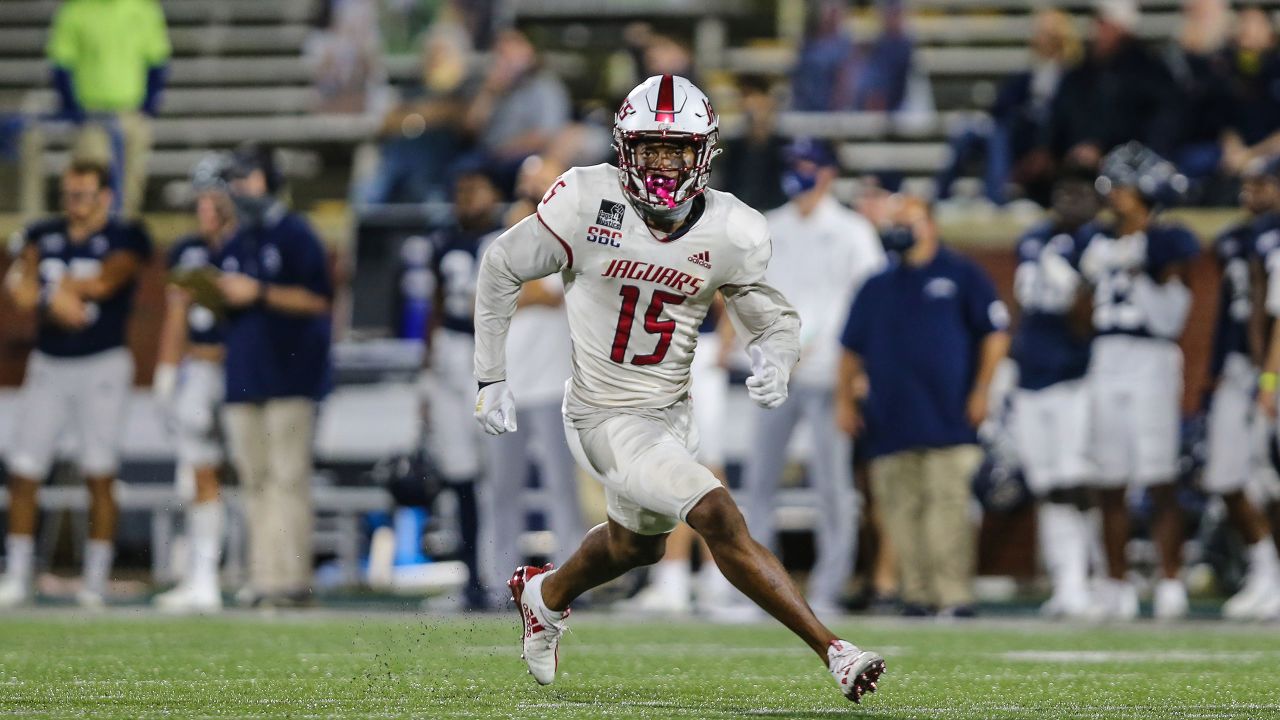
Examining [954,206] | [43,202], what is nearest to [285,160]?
[43,202]

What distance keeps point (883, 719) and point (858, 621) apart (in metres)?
4.22

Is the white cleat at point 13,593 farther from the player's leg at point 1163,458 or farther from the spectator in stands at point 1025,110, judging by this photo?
the spectator in stands at point 1025,110

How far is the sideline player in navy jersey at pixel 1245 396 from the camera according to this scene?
9.41 meters

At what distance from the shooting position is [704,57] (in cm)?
1553

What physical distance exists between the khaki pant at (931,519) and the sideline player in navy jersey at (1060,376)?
1.30 feet

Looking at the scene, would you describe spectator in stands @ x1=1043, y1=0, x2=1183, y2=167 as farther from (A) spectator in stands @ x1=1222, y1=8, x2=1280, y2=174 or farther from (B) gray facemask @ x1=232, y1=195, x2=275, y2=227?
(B) gray facemask @ x1=232, y1=195, x2=275, y2=227

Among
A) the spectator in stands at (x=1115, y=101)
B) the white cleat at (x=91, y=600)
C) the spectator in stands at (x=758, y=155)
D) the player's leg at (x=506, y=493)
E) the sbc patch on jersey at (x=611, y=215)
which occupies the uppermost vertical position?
the spectator in stands at (x=1115, y=101)

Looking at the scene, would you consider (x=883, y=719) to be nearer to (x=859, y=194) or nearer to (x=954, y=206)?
(x=859, y=194)

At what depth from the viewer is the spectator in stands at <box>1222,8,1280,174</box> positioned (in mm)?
11664

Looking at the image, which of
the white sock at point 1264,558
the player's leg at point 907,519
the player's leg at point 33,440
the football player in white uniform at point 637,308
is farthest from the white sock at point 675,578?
the football player in white uniform at point 637,308

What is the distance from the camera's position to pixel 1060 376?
9.57 meters

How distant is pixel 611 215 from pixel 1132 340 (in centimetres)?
452

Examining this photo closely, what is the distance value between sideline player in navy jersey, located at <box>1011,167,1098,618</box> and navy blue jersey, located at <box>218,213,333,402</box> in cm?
330

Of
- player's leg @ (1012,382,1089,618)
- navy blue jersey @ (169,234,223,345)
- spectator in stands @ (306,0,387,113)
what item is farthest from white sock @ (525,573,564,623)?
spectator in stands @ (306,0,387,113)
